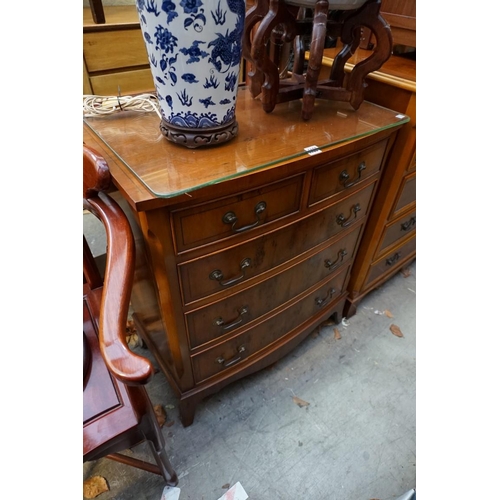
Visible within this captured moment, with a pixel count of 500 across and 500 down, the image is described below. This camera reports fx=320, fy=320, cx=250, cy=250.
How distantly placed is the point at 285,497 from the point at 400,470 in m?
0.43

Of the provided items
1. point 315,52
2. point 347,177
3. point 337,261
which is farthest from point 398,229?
point 315,52

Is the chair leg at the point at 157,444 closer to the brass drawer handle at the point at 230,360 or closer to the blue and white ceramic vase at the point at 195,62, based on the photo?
the brass drawer handle at the point at 230,360

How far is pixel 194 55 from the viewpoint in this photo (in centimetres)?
62

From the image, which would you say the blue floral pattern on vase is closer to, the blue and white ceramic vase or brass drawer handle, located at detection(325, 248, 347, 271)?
the blue and white ceramic vase

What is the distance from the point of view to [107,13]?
1.76 meters

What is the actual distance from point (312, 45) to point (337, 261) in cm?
73

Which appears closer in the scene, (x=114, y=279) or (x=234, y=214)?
(x=114, y=279)

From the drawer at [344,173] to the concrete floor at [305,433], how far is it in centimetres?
84

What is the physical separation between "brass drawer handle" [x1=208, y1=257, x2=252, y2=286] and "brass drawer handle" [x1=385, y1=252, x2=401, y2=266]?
975mm

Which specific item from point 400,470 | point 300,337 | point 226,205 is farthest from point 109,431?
point 400,470

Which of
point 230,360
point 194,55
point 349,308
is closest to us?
point 194,55

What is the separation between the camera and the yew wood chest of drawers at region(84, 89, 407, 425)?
69 cm

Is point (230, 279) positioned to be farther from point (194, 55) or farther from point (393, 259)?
point (393, 259)

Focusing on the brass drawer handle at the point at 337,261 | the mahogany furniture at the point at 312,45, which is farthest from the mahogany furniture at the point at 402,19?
the brass drawer handle at the point at 337,261
